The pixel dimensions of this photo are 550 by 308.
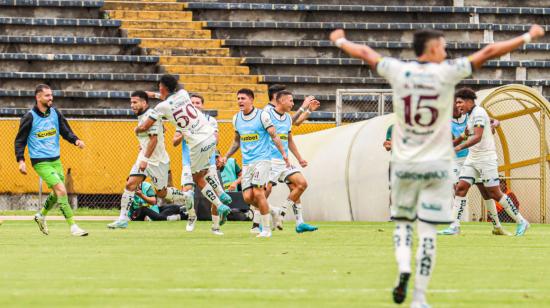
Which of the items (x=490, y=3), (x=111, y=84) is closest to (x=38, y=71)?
(x=111, y=84)

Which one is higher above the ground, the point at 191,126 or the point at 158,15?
the point at 158,15

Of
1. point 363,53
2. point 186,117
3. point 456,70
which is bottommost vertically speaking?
point 186,117

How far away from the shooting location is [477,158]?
1820cm

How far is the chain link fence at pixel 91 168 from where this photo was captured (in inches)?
1110

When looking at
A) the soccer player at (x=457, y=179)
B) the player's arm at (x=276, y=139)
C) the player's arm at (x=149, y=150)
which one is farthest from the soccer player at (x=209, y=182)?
the soccer player at (x=457, y=179)

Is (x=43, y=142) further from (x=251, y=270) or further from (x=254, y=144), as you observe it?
(x=251, y=270)

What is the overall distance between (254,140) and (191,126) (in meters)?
0.96

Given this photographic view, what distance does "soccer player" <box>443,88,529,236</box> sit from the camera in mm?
17547

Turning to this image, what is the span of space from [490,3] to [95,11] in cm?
1145

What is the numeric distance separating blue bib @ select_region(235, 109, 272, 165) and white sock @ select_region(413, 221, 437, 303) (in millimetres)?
9448

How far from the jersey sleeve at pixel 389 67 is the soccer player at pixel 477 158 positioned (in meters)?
8.40

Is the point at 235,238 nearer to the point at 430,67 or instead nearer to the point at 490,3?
the point at 430,67

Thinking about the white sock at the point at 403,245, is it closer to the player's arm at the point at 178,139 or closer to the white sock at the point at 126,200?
the player's arm at the point at 178,139

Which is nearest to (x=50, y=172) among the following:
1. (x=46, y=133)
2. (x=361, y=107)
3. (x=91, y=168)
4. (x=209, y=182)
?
(x=46, y=133)
